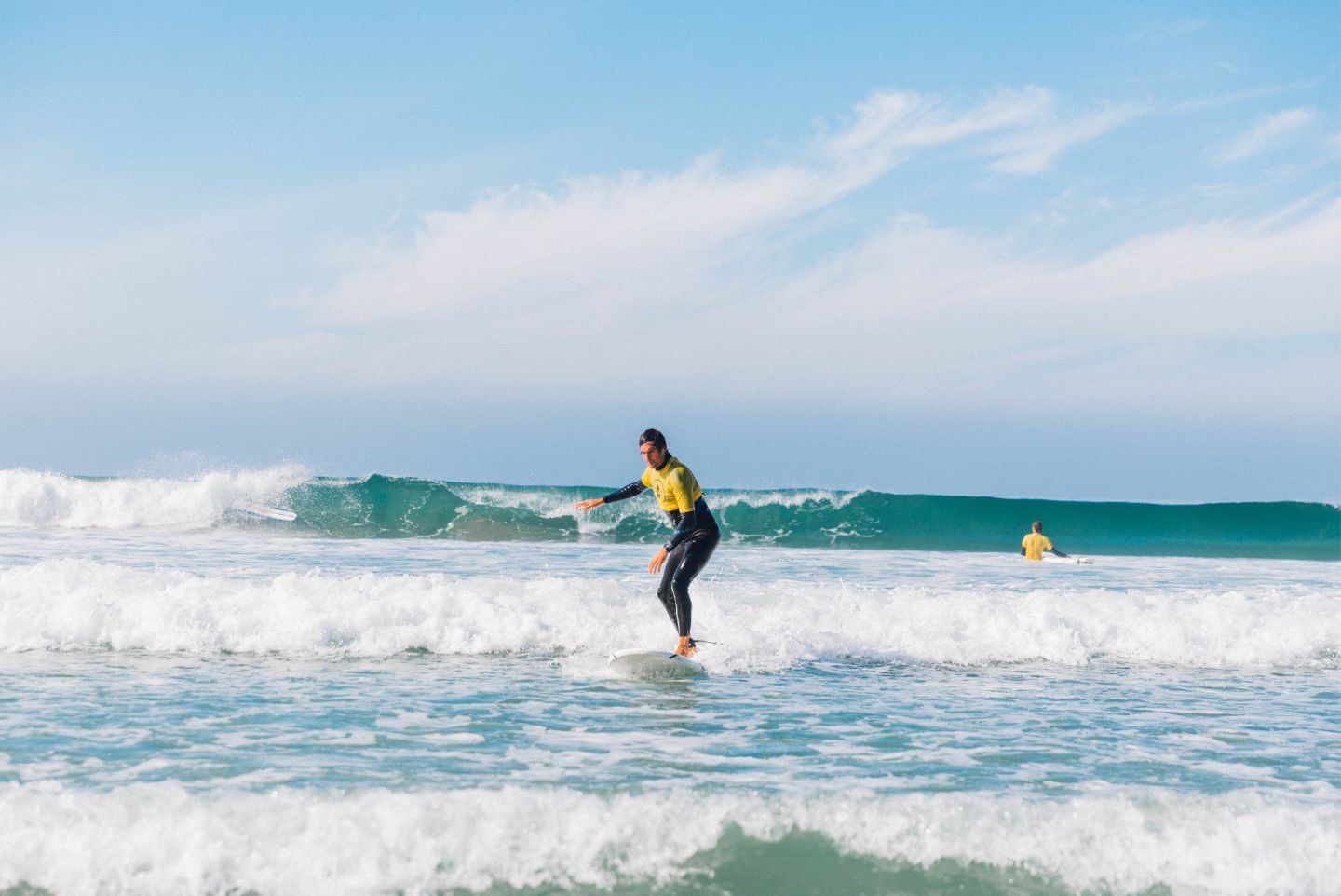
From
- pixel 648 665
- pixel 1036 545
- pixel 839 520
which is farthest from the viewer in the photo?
pixel 839 520

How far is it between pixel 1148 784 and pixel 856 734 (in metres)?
1.79

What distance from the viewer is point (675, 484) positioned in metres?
9.12

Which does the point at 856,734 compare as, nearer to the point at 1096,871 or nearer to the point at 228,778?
the point at 1096,871

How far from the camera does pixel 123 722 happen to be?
682 centimetres

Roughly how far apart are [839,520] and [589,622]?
21.6m

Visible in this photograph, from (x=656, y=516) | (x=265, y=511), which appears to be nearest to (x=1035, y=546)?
(x=656, y=516)

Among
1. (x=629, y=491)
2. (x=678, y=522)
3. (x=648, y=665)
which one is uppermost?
(x=629, y=491)

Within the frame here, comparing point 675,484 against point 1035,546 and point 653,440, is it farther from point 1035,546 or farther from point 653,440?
point 1035,546

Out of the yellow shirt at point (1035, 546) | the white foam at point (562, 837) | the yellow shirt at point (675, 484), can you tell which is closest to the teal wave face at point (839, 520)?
the yellow shirt at point (1035, 546)

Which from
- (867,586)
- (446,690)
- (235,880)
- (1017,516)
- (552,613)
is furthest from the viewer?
(1017,516)

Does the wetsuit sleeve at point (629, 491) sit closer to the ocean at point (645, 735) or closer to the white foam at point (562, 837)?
the ocean at point (645, 735)

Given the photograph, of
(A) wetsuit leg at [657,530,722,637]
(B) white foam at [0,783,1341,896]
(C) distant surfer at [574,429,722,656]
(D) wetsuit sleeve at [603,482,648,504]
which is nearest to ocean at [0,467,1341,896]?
(B) white foam at [0,783,1341,896]

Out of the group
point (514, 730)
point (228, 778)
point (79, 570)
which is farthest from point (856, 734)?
point (79, 570)

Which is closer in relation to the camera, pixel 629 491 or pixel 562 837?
pixel 562 837
